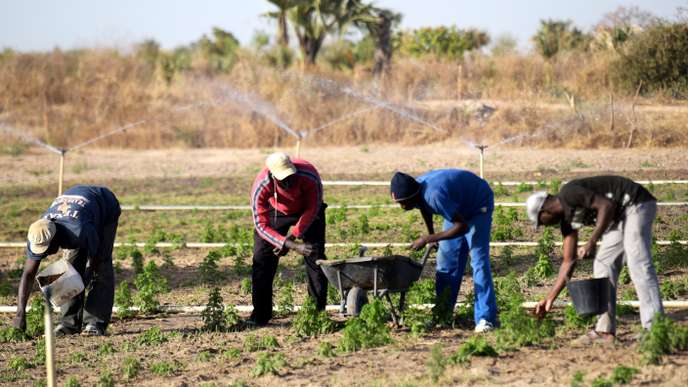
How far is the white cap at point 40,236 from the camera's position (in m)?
7.97

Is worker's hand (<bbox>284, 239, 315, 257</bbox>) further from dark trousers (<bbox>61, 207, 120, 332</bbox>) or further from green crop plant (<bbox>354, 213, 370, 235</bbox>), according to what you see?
green crop plant (<bbox>354, 213, 370, 235</bbox>)

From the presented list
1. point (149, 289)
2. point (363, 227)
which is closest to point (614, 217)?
point (149, 289)

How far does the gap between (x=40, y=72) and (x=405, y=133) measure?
1212cm

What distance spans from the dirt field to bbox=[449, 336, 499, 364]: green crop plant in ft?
0.15

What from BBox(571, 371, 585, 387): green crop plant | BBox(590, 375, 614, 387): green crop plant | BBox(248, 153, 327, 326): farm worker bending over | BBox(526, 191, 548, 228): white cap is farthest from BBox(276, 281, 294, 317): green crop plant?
BBox(590, 375, 614, 387): green crop plant

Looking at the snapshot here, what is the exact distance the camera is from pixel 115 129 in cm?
2711

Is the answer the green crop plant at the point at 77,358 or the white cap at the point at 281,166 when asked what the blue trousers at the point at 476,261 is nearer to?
the white cap at the point at 281,166

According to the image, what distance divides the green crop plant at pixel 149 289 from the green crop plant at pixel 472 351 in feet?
12.0

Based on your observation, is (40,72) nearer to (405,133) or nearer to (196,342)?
(405,133)

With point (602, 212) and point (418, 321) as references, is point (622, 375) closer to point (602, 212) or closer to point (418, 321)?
point (602, 212)

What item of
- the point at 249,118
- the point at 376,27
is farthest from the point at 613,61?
the point at 376,27

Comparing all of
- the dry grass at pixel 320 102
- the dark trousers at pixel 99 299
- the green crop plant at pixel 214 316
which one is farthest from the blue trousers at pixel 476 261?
the dry grass at pixel 320 102

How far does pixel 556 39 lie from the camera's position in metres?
34.6

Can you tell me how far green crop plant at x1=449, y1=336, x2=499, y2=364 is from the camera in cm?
704
